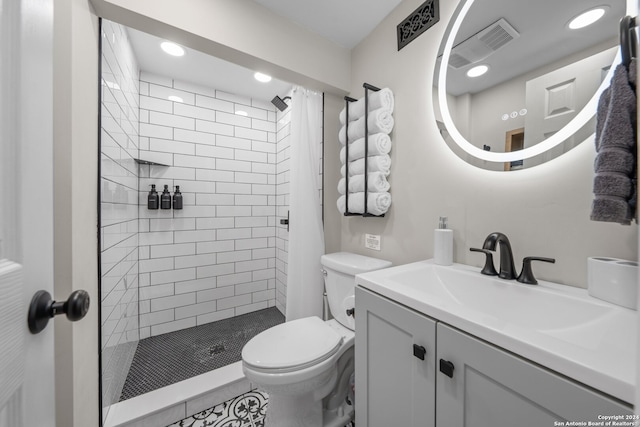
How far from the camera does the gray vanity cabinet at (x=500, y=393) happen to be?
0.39 metres

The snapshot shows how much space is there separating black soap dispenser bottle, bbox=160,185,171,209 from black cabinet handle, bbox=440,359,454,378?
2.06m

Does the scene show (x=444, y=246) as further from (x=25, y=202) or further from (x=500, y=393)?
(x=25, y=202)

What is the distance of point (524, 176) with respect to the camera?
85 cm

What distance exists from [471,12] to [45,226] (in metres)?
1.56

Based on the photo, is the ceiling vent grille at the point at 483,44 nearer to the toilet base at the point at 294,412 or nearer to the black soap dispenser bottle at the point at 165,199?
the toilet base at the point at 294,412

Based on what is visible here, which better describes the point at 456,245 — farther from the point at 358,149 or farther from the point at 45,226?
the point at 45,226

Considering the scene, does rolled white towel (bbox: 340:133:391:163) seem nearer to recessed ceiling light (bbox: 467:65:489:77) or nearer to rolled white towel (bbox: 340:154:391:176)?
rolled white towel (bbox: 340:154:391:176)

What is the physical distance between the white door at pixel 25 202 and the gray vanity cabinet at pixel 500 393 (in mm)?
778

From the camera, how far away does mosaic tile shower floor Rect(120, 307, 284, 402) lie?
1410 mm

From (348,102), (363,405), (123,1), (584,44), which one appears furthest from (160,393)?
(584,44)

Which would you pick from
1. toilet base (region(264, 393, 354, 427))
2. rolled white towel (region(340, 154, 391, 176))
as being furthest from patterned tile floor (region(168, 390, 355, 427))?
rolled white towel (region(340, 154, 391, 176))

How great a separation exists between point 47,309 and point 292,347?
2.87 ft

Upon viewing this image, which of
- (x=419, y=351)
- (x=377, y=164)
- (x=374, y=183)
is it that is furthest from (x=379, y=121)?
(x=419, y=351)

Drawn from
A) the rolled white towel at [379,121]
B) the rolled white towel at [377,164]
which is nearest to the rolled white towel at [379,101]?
the rolled white towel at [379,121]
